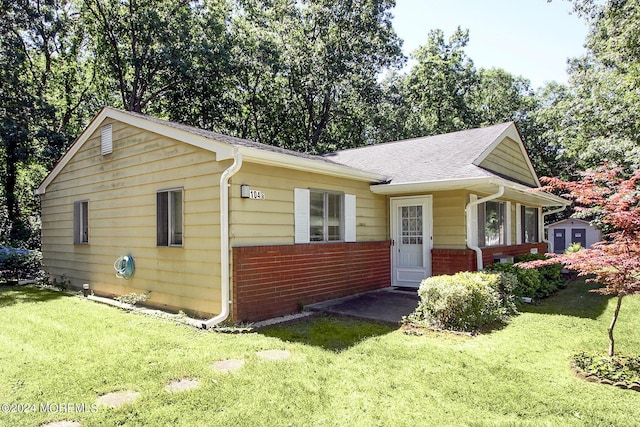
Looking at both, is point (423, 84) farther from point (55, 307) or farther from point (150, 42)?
point (55, 307)

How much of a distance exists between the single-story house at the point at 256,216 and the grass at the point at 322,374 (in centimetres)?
103

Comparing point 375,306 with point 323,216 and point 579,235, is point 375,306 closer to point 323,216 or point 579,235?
point 323,216

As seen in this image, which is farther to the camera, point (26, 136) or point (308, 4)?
point (308, 4)

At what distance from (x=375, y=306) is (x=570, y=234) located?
62.8ft

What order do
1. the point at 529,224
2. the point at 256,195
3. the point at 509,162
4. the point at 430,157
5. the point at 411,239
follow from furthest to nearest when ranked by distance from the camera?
the point at 529,224, the point at 509,162, the point at 430,157, the point at 411,239, the point at 256,195

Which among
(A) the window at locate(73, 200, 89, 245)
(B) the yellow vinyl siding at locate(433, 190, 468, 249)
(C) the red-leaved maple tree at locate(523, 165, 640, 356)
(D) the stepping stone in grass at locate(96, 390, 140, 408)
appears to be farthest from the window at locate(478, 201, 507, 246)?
(A) the window at locate(73, 200, 89, 245)

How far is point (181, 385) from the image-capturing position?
12.5ft

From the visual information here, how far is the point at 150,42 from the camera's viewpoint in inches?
688

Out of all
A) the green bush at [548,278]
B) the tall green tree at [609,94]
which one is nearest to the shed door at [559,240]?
the tall green tree at [609,94]

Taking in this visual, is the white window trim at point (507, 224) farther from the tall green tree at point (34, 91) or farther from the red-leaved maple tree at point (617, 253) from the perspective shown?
the tall green tree at point (34, 91)

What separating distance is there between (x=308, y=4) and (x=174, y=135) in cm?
1831

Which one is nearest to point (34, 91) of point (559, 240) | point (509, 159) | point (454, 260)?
point (454, 260)

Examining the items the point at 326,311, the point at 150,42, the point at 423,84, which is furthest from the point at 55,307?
the point at 423,84

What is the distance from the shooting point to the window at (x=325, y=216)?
7492 mm
